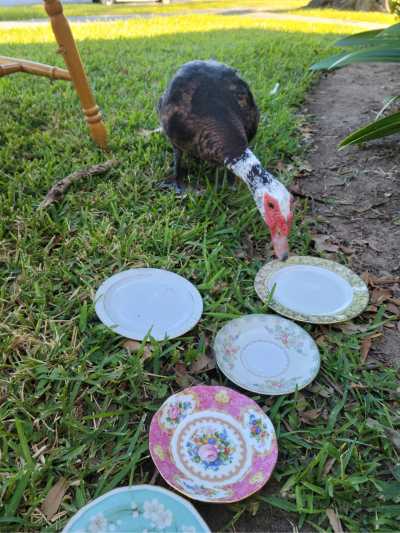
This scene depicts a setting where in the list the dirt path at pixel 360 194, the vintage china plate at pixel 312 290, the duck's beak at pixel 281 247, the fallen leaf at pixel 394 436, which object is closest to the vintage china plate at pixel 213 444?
the fallen leaf at pixel 394 436

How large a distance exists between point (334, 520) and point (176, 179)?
165 centimetres

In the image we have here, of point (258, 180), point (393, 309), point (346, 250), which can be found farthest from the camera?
point (346, 250)

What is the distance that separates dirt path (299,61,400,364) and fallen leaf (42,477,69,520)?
1.06 meters

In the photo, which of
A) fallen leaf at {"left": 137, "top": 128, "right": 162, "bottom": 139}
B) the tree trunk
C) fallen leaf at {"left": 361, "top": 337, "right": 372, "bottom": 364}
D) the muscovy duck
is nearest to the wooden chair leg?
fallen leaf at {"left": 137, "top": 128, "right": 162, "bottom": 139}

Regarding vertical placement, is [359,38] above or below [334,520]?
Result: above

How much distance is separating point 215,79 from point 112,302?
1210mm

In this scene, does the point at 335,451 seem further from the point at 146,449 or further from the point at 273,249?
the point at 273,249

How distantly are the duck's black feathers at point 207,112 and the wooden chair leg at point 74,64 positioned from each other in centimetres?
43

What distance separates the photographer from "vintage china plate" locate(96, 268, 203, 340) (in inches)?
55.7

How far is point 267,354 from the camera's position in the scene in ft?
4.53

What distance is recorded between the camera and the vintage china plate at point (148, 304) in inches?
55.7

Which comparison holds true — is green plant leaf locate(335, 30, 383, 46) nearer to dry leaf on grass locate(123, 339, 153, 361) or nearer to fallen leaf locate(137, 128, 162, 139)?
fallen leaf locate(137, 128, 162, 139)

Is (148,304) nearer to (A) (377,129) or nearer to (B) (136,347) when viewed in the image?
(B) (136,347)

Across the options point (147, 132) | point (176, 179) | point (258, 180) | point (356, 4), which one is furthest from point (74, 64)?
point (356, 4)
